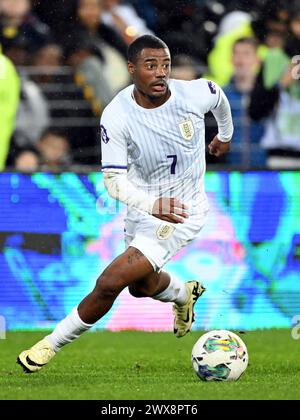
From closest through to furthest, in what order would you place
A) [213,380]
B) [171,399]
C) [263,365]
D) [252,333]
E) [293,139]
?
[171,399]
[213,380]
[263,365]
[252,333]
[293,139]

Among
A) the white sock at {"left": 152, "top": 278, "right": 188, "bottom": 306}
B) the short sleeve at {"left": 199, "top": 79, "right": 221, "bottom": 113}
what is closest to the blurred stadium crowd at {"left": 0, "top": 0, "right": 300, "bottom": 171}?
the white sock at {"left": 152, "top": 278, "right": 188, "bottom": 306}

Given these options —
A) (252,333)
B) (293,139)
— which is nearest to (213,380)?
(252,333)

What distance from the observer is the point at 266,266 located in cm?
1184

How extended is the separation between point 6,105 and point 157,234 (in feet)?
15.2

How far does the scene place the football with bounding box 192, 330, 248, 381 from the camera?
820cm

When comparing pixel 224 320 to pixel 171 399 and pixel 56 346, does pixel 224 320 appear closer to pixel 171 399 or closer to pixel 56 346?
pixel 56 346

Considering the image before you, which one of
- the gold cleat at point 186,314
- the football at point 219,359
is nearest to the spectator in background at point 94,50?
the gold cleat at point 186,314

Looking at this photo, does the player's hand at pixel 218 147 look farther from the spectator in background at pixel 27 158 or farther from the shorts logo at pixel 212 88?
the spectator in background at pixel 27 158

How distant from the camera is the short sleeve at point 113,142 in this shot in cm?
841

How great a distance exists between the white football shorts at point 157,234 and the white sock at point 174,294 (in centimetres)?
43

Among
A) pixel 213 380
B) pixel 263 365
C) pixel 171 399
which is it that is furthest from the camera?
pixel 263 365

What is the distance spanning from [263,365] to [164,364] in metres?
0.77

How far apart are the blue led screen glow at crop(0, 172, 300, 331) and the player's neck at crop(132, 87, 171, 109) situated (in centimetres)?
312

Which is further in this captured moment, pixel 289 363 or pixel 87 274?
pixel 87 274
